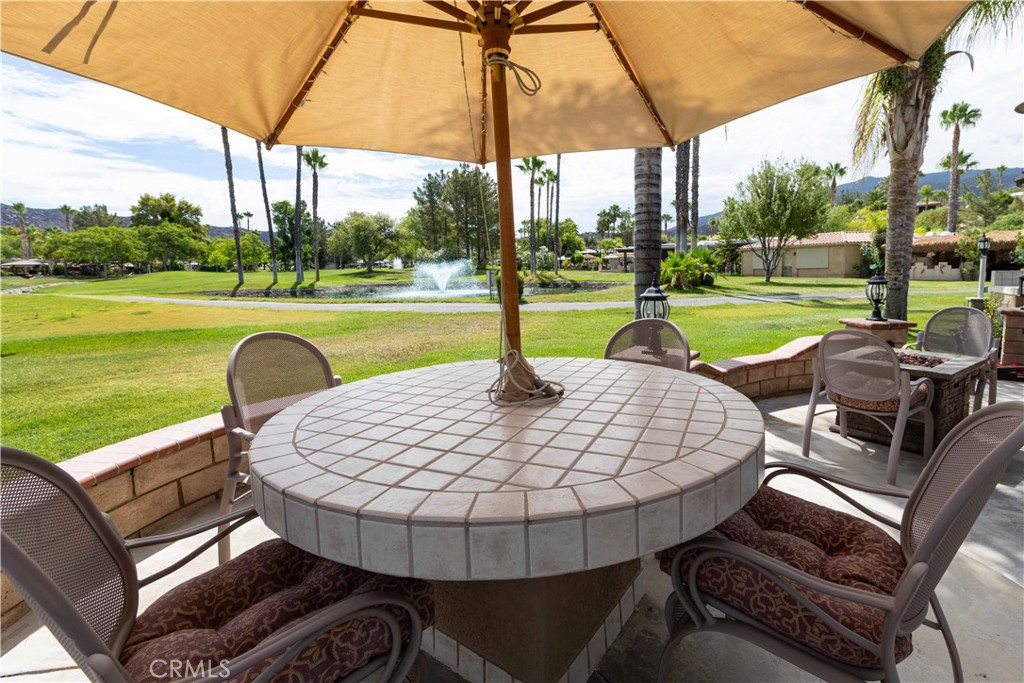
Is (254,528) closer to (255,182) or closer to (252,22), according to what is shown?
(252,22)

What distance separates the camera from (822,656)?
43.8 inches

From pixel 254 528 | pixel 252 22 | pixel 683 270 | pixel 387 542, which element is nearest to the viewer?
pixel 387 542

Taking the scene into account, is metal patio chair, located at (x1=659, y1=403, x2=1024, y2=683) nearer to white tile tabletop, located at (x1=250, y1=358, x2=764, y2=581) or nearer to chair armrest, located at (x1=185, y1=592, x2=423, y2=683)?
white tile tabletop, located at (x1=250, y1=358, x2=764, y2=581)

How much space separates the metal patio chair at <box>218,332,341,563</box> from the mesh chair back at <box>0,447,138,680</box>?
2.78ft

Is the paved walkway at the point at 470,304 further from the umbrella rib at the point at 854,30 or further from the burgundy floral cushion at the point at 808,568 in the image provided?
the burgundy floral cushion at the point at 808,568

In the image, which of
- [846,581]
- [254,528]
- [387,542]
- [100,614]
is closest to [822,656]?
[846,581]

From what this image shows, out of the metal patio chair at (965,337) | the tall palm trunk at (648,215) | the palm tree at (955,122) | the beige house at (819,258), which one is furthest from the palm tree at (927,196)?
the tall palm trunk at (648,215)

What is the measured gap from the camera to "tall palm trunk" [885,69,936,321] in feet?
20.4

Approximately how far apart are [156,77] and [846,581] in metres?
2.73

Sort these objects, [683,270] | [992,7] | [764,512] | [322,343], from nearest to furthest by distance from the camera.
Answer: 1. [764,512]
2. [992,7]
3. [322,343]
4. [683,270]

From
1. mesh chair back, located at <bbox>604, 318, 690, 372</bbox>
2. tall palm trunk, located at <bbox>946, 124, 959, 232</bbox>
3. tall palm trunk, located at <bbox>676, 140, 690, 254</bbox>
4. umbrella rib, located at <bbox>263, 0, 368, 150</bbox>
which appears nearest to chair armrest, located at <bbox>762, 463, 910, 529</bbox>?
mesh chair back, located at <bbox>604, 318, 690, 372</bbox>

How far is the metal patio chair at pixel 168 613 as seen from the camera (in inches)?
32.9

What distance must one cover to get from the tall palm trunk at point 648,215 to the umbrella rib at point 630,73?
Answer: 2.02m

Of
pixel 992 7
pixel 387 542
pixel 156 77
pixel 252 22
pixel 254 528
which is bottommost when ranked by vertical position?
pixel 254 528
